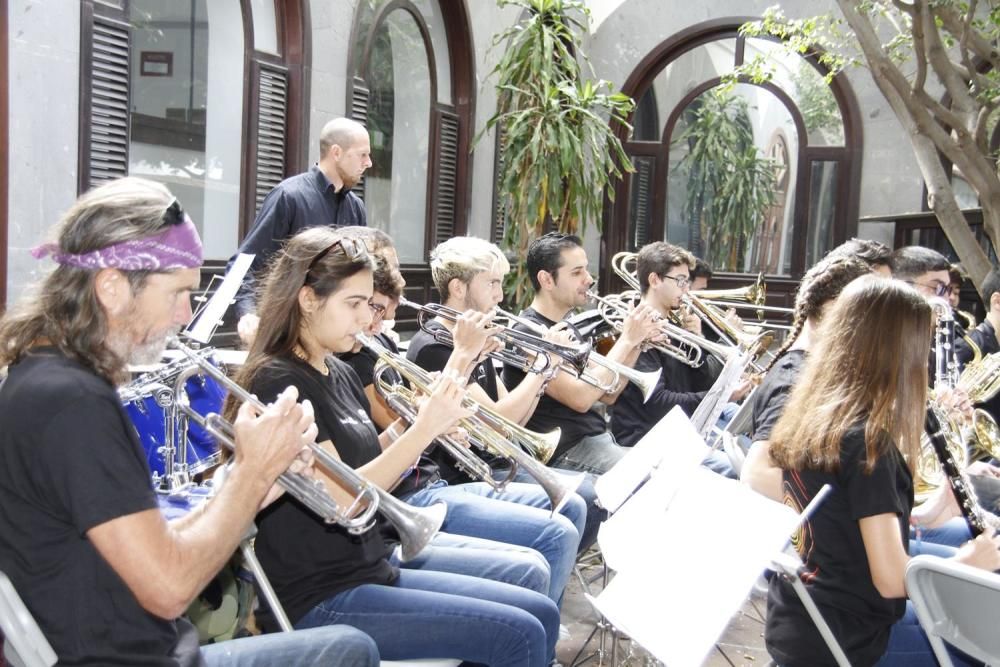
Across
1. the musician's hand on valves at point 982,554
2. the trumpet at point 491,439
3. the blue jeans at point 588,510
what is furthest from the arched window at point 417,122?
the musician's hand on valves at point 982,554

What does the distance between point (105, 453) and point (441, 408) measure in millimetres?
1179

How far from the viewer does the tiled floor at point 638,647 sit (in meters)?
3.88

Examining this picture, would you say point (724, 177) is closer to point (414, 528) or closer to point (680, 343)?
point (680, 343)

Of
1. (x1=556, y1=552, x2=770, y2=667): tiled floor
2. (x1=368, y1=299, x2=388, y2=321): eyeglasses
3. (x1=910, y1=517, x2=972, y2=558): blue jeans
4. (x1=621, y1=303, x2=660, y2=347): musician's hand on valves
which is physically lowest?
(x1=556, y1=552, x2=770, y2=667): tiled floor

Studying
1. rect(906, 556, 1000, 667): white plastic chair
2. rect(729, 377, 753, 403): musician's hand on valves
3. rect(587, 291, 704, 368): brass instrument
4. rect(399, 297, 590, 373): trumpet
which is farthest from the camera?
rect(729, 377, 753, 403): musician's hand on valves

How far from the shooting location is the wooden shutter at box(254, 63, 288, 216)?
20.2ft

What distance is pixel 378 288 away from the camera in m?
3.48

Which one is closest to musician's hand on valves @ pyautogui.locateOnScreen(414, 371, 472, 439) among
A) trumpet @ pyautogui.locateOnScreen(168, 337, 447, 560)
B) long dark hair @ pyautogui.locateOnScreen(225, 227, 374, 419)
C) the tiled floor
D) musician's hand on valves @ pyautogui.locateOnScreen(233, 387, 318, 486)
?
trumpet @ pyautogui.locateOnScreen(168, 337, 447, 560)

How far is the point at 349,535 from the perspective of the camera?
99.7 inches

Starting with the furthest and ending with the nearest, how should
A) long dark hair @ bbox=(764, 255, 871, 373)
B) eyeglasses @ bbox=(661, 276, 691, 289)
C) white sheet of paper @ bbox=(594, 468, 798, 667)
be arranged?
1. eyeglasses @ bbox=(661, 276, 691, 289)
2. long dark hair @ bbox=(764, 255, 871, 373)
3. white sheet of paper @ bbox=(594, 468, 798, 667)

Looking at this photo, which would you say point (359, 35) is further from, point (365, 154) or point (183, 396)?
point (183, 396)

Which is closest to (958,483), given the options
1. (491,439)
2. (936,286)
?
(491,439)

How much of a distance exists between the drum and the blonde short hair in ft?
3.87

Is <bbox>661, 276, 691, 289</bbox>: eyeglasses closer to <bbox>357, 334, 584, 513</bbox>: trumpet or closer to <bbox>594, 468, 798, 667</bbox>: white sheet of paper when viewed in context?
<bbox>357, 334, 584, 513</bbox>: trumpet
